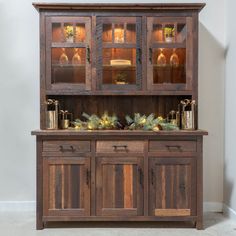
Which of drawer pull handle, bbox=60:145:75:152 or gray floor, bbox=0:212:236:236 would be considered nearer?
gray floor, bbox=0:212:236:236

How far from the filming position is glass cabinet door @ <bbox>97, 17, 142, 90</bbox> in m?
3.52

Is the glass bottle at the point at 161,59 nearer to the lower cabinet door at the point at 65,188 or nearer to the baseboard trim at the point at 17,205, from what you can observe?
the lower cabinet door at the point at 65,188

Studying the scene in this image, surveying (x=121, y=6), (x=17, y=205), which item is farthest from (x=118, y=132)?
(x=17, y=205)

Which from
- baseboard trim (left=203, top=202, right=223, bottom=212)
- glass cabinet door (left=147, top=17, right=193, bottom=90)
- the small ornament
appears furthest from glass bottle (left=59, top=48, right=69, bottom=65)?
baseboard trim (left=203, top=202, right=223, bottom=212)

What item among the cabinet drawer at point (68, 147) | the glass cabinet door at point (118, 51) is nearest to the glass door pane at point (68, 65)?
the glass cabinet door at point (118, 51)

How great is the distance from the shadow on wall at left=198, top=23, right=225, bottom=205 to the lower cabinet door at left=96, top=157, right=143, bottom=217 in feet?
3.44

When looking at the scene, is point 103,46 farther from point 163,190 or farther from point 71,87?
point 163,190

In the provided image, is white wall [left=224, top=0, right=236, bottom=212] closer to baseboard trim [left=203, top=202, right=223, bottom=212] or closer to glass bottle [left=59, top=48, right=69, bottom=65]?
baseboard trim [left=203, top=202, right=223, bottom=212]

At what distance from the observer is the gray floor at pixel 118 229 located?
10.7 ft

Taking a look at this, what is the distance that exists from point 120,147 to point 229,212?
1399 mm

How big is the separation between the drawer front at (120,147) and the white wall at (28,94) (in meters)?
0.99

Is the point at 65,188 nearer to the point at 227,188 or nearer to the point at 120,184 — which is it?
the point at 120,184

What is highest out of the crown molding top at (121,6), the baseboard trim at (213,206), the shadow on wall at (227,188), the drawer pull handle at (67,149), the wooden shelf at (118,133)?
the crown molding top at (121,6)

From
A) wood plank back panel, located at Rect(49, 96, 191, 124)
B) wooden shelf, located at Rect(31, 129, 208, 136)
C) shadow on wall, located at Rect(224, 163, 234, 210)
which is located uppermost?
wood plank back panel, located at Rect(49, 96, 191, 124)
